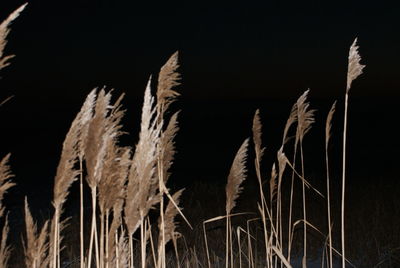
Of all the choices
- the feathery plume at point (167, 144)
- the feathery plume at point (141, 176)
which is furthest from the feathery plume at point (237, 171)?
the feathery plume at point (141, 176)

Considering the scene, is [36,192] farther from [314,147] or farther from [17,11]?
[314,147]

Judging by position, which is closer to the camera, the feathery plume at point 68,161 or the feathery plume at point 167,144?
the feathery plume at point 68,161

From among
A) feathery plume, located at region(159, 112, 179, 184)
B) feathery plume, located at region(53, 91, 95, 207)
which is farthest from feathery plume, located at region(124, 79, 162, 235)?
feathery plume, located at region(159, 112, 179, 184)

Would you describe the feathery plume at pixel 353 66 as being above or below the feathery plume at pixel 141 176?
above

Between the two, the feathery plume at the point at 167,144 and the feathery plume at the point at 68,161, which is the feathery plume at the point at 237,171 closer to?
the feathery plume at the point at 167,144

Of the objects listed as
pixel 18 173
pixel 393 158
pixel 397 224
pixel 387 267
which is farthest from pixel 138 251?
pixel 393 158

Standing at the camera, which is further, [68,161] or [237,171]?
[237,171]

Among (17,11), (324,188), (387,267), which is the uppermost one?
(17,11)

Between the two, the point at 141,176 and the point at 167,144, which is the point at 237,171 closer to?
the point at 167,144

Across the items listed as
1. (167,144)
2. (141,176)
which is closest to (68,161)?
(141,176)

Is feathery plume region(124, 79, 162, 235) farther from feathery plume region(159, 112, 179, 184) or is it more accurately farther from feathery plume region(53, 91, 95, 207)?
feathery plume region(159, 112, 179, 184)

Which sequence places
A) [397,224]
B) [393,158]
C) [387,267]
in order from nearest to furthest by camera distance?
[387,267] → [397,224] → [393,158]

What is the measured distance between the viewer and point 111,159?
2.17 m

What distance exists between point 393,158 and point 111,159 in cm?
1720
